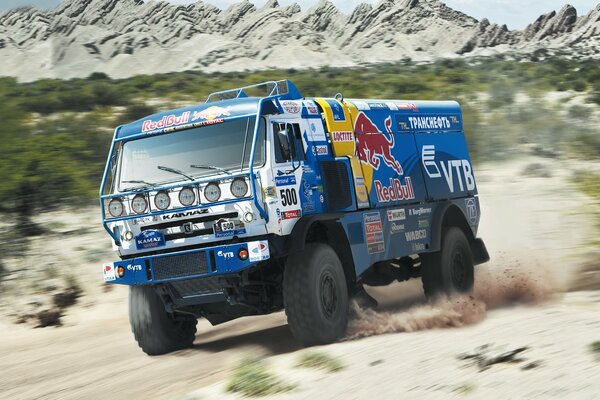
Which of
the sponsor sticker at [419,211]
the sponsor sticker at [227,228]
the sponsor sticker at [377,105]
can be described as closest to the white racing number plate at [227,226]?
the sponsor sticker at [227,228]

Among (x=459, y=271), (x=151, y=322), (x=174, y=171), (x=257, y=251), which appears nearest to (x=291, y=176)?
(x=257, y=251)

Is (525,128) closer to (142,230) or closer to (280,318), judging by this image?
(280,318)

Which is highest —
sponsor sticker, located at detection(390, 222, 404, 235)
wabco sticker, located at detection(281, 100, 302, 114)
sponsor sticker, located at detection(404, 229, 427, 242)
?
wabco sticker, located at detection(281, 100, 302, 114)

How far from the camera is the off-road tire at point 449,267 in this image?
1438 cm

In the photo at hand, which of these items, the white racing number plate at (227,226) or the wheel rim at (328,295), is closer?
the white racing number plate at (227,226)

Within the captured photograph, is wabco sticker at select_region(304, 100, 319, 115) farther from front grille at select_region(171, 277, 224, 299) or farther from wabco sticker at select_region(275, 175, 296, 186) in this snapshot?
front grille at select_region(171, 277, 224, 299)

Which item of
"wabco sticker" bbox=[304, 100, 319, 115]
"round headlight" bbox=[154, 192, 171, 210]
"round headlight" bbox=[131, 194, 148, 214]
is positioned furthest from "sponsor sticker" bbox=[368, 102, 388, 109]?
"round headlight" bbox=[131, 194, 148, 214]

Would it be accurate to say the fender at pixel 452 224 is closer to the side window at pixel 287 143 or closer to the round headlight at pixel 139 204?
the side window at pixel 287 143

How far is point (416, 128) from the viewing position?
14422mm

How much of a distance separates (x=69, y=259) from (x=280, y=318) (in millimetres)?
5246

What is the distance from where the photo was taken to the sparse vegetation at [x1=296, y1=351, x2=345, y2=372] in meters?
9.30

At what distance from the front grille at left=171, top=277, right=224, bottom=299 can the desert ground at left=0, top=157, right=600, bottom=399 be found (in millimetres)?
861

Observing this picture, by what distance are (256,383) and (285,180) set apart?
302 centimetres

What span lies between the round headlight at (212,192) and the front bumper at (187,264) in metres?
0.55
